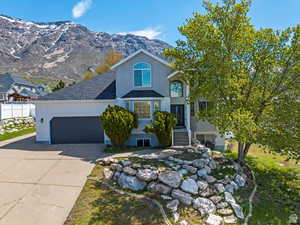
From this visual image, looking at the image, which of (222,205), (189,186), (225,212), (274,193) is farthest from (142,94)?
(274,193)

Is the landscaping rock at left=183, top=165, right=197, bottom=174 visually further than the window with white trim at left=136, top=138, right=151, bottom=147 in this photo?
No

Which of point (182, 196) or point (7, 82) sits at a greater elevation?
point (7, 82)

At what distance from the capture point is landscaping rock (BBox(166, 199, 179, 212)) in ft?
20.9

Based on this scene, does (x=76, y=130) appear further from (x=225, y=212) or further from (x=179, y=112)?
(x=225, y=212)

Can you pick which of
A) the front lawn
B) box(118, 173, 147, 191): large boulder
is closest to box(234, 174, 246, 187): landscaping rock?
the front lawn

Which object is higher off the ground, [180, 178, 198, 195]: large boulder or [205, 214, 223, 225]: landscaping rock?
[180, 178, 198, 195]: large boulder

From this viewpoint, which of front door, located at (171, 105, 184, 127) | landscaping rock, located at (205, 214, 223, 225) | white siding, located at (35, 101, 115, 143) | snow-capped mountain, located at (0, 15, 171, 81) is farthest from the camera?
snow-capped mountain, located at (0, 15, 171, 81)

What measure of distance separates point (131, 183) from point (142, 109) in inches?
280

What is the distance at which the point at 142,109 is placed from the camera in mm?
13961

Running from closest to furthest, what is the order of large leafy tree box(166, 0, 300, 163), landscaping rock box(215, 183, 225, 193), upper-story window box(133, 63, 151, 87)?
landscaping rock box(215, 183, 225, 193) → large leafy tree box(166, 0, 300, 163) → upper-story window box(133, 63, 151, 87)

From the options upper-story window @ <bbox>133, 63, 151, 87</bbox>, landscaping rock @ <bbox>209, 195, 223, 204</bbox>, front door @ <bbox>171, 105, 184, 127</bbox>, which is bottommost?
landscaping rock @ <bbox>209, 195, 223, 204</bbox>

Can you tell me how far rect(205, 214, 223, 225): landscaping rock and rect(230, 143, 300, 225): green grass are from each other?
1.08 metres

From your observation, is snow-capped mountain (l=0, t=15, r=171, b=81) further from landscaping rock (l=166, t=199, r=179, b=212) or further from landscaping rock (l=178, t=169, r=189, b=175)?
landscaping rock (l=166, t=199, r=179, b=212)

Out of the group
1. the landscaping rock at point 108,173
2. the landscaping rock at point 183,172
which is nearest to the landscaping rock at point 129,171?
the landscaping rock at point 108,173
